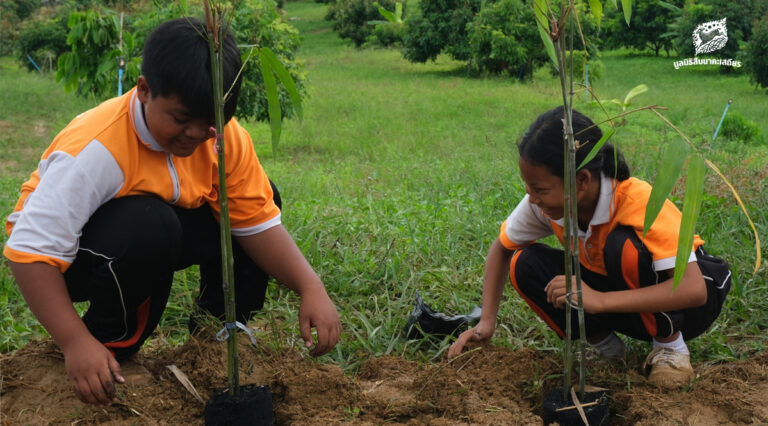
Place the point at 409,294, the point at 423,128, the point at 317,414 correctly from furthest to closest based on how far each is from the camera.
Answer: the point at 423,128
the point at 409,294
the point at 317,414

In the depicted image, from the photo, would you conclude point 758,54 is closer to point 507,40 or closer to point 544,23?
point 507,40

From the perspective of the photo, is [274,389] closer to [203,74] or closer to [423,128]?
[203,74]

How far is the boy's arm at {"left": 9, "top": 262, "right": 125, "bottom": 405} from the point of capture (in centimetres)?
157

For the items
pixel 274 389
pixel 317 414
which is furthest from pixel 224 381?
pixel 317 414

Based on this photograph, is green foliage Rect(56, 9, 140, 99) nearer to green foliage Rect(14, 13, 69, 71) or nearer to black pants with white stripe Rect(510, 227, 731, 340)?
black pants with white stripe Rect(510, 227, 731, 340)

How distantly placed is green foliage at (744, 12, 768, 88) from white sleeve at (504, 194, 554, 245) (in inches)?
371

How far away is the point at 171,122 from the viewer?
1646 mm

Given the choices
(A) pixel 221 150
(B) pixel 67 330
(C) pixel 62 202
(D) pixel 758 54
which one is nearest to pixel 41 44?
(D) pixel 758 54

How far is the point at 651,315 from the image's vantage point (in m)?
1.97

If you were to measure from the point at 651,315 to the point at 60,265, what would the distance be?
56.3 inches

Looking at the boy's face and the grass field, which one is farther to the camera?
the grass field

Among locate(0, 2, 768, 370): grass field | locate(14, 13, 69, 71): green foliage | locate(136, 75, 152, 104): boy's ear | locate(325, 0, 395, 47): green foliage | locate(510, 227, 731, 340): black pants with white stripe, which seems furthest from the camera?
locate(325, 0, 395, 47): green foliage

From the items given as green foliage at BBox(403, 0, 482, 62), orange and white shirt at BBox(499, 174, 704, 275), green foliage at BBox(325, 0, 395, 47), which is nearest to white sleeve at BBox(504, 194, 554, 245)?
orange and white shirt at BBox(499, 174, 704, 275)

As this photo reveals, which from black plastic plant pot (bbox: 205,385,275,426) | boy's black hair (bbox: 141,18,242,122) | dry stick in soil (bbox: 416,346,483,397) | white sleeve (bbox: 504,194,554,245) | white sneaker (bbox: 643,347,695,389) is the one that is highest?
boy's black hair (bbox: 141,18,242,122)
